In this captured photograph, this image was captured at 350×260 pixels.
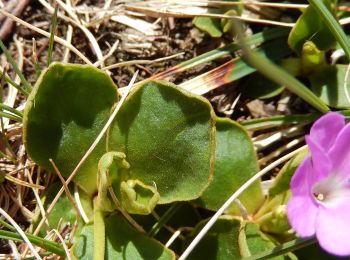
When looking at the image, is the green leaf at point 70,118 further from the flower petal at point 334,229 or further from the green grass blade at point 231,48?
the flower petal at point 334,229

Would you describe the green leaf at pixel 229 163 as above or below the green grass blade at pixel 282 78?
below

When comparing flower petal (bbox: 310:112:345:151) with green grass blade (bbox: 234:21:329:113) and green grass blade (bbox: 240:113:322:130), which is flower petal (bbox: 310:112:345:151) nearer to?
green grass blade (bbox: 234:21:329:113)

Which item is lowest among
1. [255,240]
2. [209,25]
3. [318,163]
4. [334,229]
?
[255,240]

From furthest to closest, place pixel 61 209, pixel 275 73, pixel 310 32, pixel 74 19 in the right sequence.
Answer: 1. pixel 74 19
2. pixel 310 32
3. pixel 61 209
4. pixel 275 73

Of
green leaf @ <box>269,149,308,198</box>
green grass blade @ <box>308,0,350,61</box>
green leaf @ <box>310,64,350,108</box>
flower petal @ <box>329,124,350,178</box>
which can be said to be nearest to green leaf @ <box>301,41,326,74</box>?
green leaf @ <box>310,64,350,108</box>

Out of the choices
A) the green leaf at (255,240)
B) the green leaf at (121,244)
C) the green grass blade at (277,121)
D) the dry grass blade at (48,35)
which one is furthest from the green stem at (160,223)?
the dry grass blade at (48,35)

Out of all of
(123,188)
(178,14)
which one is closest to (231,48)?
(178,14)

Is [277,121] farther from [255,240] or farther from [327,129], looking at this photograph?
[327,129]
